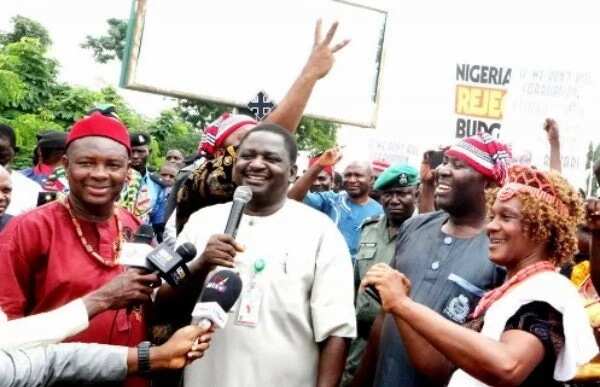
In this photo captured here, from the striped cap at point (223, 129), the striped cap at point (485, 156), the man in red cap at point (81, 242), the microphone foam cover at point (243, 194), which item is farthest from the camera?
the striped cap at point (223, 129)

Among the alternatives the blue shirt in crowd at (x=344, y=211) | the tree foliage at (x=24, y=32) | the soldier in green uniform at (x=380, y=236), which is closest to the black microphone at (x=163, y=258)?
the soldier in green uniform at (x=380, y=236)

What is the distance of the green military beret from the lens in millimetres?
5961

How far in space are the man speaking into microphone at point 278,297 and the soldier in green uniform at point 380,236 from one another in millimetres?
1578

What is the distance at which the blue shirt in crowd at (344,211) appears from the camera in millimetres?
7168

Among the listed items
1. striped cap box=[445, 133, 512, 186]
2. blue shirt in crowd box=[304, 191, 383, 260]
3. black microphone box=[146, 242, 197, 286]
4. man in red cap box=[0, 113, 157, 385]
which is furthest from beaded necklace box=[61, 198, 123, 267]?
blue shirt in crowd box=[304, 191, 383, 260]

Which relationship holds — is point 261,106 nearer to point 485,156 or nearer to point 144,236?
point 485,156

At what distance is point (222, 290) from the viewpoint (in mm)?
2816

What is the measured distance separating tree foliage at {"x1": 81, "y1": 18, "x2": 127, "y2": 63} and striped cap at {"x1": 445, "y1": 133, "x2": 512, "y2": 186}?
4307 cm

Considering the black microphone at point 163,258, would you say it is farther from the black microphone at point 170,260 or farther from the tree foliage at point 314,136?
the tree foliage at point 314,136

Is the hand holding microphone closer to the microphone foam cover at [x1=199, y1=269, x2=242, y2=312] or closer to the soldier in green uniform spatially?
the microphone foam cover at [x1=199, y1=269, x2=242, y2=312]

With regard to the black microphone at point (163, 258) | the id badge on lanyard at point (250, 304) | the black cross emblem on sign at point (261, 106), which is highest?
the black cross emblem on sign at point (261, 106)

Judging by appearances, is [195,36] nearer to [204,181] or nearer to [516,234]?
[204,181]

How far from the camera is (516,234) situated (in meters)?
2.98

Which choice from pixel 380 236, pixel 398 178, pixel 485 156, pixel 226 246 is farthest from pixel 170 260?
pixel 398 178
